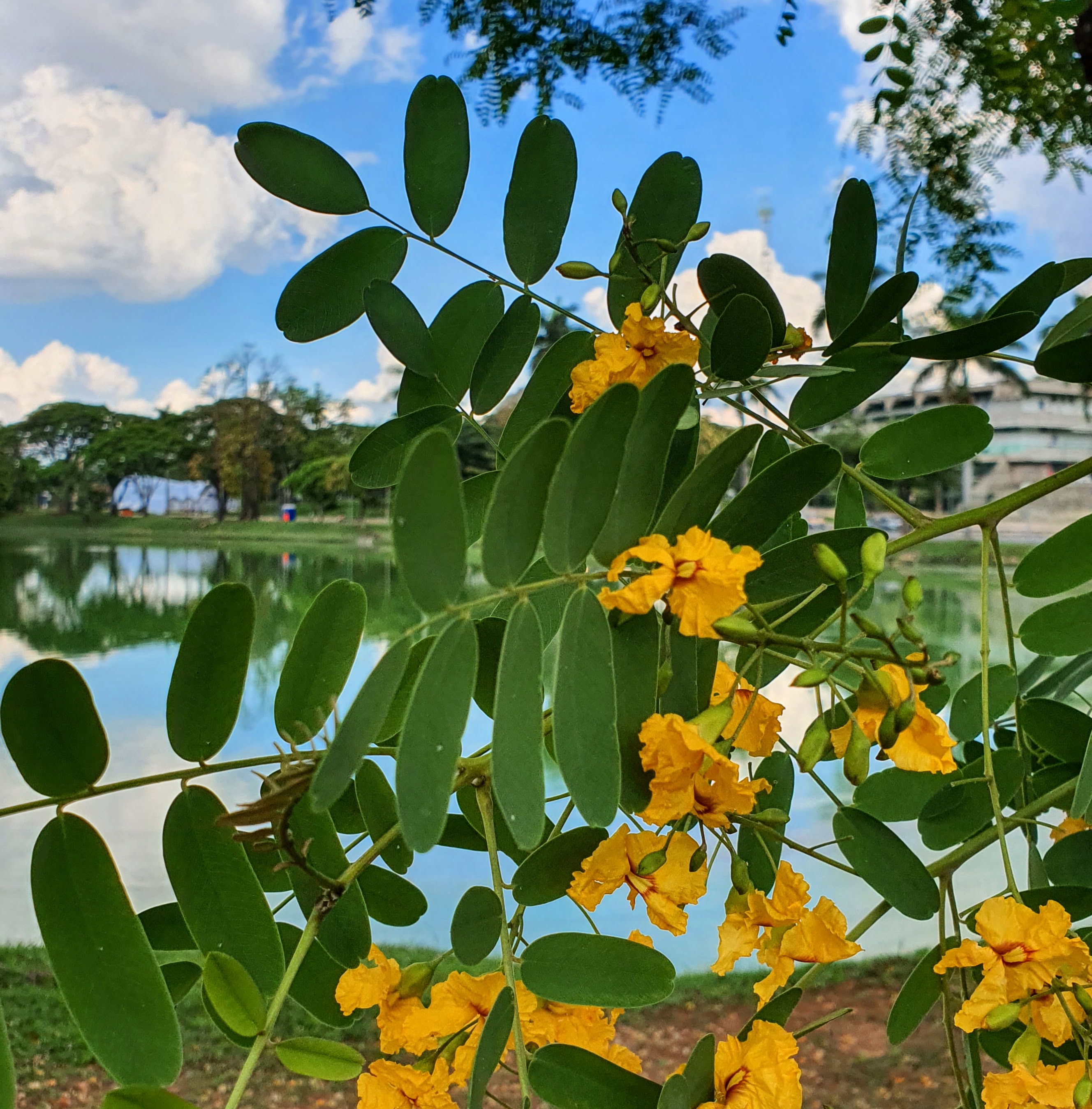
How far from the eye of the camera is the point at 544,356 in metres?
0.36

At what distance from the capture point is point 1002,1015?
0.26 metres

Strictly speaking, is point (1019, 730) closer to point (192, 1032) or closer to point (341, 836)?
point (341, 836)

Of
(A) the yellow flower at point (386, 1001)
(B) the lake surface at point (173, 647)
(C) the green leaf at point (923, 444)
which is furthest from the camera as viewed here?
(B) the lake surface at point (173, 647)

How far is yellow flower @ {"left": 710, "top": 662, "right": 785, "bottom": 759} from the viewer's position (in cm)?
27

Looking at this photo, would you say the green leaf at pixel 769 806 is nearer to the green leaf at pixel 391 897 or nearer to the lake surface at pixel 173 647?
the green leaf at pixel 391 897

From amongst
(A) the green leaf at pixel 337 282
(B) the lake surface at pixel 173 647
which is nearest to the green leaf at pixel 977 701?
(A) the green leaf at pixel 337 282

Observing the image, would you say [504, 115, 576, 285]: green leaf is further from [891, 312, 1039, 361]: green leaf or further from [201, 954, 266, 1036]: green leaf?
[201, 954, 266, 1036]: green leaf

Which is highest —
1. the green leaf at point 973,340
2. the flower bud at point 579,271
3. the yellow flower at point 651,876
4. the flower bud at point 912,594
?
the flower bud at point 579,271

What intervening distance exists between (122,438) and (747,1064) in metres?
3.29

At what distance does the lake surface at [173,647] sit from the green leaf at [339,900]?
2450mm

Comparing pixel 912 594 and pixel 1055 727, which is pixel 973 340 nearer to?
pixel 912 594

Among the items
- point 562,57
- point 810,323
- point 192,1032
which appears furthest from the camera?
point 810,323

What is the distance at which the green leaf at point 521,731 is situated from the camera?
0.21m

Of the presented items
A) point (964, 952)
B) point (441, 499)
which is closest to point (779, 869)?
point (964, 952)
